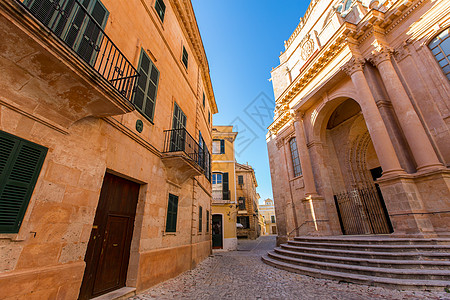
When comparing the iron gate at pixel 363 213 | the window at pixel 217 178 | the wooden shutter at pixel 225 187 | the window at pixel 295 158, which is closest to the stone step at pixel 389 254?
the iron gate at pixel 363 213

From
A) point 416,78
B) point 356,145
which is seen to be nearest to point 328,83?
point 416,78

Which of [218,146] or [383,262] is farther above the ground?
[218,146]

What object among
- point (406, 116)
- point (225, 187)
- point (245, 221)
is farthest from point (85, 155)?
point (245, 221)

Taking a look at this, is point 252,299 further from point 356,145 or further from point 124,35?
point 356,145

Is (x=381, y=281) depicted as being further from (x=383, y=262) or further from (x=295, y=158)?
(x=295, y=158)

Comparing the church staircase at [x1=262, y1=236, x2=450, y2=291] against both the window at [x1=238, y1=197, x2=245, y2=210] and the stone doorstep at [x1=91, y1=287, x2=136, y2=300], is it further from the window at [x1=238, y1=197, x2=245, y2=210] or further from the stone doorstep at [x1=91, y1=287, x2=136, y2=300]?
the window at [x1=238, y1=197, x2=245, y2=210]

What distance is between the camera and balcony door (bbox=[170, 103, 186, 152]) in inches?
282

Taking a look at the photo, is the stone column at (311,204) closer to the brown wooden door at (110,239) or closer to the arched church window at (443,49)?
the arched church window at (443,49)

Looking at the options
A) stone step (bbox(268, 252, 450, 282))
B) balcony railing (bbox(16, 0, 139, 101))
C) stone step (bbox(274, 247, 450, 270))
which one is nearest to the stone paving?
stone step (bbox(268, 252, 450, 282))

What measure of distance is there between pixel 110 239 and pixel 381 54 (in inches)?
480

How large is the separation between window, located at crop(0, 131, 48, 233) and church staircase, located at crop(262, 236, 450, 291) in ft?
23.4

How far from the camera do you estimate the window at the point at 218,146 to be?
19031mm

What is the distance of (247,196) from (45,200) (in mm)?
26129

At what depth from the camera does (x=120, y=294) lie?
416 cm
